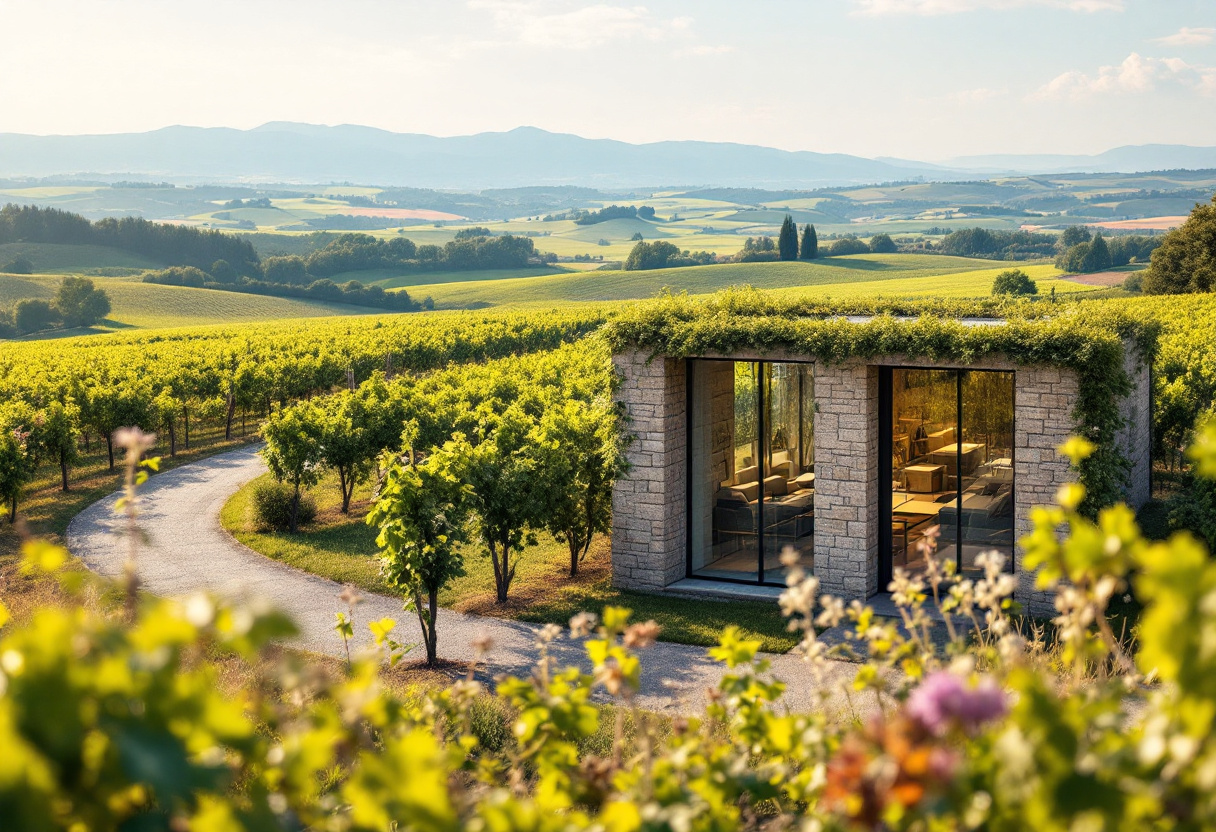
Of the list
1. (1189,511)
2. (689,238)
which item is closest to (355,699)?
(1189,511)

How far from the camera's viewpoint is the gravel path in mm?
10945

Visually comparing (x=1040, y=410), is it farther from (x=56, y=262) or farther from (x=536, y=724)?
(x=56, y=262)

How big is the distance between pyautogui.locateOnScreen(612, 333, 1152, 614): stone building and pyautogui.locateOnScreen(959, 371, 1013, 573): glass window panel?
2 centimetres

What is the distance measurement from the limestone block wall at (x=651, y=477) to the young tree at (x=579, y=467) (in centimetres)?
27

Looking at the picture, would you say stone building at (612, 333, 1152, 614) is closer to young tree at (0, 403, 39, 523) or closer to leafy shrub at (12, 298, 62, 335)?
young tree at (0, 403, 39, 523)

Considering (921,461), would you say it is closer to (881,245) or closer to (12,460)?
(12,460)

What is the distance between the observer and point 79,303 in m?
77.8

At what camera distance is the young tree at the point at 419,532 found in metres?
11.4

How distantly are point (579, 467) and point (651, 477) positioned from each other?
1.42m

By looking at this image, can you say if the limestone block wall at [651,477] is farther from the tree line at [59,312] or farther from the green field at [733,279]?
the tree line at [59,312]

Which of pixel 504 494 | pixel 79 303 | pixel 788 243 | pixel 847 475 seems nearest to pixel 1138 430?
pixel 847 475

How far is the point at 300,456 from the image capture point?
18.4 m

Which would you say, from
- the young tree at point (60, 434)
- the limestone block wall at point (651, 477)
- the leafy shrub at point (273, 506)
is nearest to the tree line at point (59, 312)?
the young tree at point (60, 434)

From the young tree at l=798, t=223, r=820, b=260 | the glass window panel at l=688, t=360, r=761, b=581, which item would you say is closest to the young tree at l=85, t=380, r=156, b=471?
the glass window panel at l=688, t=360, r=761, b=581
